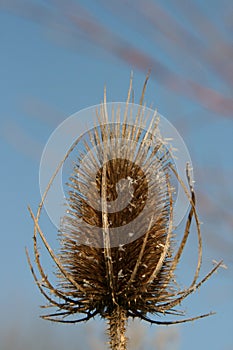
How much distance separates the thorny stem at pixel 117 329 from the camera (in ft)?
25.1

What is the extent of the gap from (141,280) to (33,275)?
53.0 inches

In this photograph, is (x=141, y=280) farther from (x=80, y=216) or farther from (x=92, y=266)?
(x=80, y=216)

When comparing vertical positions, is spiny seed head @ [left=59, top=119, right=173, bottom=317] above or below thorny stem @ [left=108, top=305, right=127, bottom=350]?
above

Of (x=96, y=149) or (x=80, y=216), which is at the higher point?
Answer: (x=96, y=149)

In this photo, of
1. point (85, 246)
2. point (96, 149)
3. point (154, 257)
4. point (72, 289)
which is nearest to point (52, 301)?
point (72, 289)

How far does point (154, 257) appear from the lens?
788cm

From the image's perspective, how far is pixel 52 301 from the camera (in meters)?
8.03

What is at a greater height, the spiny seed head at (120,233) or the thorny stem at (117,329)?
the spiny seed head at (120,233)

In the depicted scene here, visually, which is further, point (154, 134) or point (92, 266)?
point (154, 134)

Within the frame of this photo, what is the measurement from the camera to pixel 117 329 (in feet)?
25.5

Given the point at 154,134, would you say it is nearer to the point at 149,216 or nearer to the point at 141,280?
the point at 149,216

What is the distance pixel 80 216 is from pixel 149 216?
0.88 metres

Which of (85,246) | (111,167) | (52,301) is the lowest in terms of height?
(52,301)

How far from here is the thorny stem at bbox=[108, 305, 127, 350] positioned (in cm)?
766
